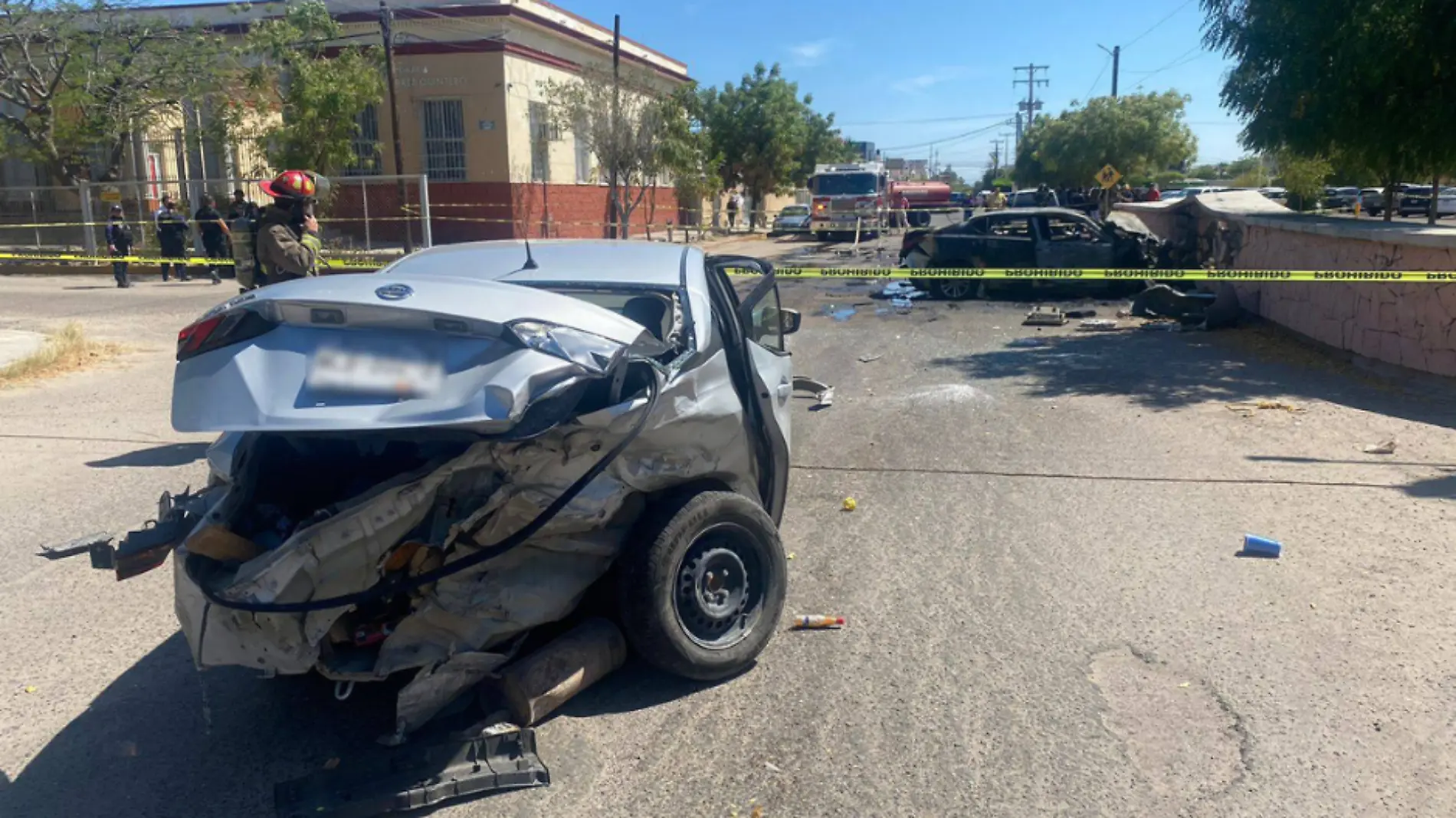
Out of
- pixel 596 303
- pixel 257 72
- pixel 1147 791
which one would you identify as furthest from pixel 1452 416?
pixel 257 72

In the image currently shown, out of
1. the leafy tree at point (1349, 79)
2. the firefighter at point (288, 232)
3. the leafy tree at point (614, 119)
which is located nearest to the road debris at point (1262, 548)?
the firefighter at point (288, 232)

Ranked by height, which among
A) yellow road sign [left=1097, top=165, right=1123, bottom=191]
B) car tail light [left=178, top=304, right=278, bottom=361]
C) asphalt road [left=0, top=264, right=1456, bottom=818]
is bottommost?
asphalt road [left=0, top=264, right=1456, bottom=818]

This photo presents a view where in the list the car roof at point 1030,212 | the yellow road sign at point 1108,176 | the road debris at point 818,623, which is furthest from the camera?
the yellow road sign at point 1108,176

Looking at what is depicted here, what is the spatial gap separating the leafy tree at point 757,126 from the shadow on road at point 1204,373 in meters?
38.8

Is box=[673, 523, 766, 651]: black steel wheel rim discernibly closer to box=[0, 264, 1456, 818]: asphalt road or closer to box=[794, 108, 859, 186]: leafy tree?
box=[0, 264, 1456, 818]: asphalt road

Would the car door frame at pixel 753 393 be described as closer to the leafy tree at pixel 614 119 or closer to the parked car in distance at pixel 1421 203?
the leafy tree at pixel 614 119

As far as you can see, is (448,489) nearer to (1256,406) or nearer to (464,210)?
(1256,406)

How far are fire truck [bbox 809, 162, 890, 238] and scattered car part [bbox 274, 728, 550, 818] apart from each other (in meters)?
33.1

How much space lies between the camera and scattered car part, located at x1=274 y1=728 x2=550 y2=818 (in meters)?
3.30

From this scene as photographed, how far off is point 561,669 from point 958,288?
1484 cm

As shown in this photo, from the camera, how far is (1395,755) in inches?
143

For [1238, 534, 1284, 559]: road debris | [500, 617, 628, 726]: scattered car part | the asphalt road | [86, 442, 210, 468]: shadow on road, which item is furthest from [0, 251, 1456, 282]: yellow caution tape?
[1238, 534, 1284, 559]: road debris

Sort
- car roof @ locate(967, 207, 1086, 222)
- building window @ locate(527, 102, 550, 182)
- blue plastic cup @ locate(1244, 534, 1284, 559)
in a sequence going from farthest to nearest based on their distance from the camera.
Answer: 1. building window @ locate(527, 102, 550, 182)
2. car roof @ locate(967, 207, 1086, 222)
3. blue plastic cup @ locate(1244, 534, 1284, 559)

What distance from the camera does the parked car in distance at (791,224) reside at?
44.3 m
